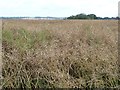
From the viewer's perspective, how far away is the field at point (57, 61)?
3479 mm

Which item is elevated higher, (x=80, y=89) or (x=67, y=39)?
(x=67, y=39)

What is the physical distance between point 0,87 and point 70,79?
0.92 m

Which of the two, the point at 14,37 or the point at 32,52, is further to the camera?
the point at 14,37

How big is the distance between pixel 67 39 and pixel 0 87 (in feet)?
4.86

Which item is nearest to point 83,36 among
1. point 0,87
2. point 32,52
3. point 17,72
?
point 32,52

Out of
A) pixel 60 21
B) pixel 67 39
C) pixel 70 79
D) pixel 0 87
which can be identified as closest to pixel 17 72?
pixel 0 87

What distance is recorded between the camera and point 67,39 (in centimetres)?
439

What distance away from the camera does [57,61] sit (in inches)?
145

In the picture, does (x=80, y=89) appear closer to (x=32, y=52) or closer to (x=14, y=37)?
(x=32, y=52)

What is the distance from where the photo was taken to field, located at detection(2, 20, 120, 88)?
137 inches

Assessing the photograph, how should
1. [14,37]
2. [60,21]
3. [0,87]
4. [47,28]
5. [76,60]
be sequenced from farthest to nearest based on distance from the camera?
[60,21] < [47,28] < [14,37] < [76,60] < [0,87]

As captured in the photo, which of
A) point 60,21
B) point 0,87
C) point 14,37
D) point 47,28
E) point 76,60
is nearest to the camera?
point 0,87

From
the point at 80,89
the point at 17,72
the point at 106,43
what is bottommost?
the point at 80,89

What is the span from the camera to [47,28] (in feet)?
16.1
